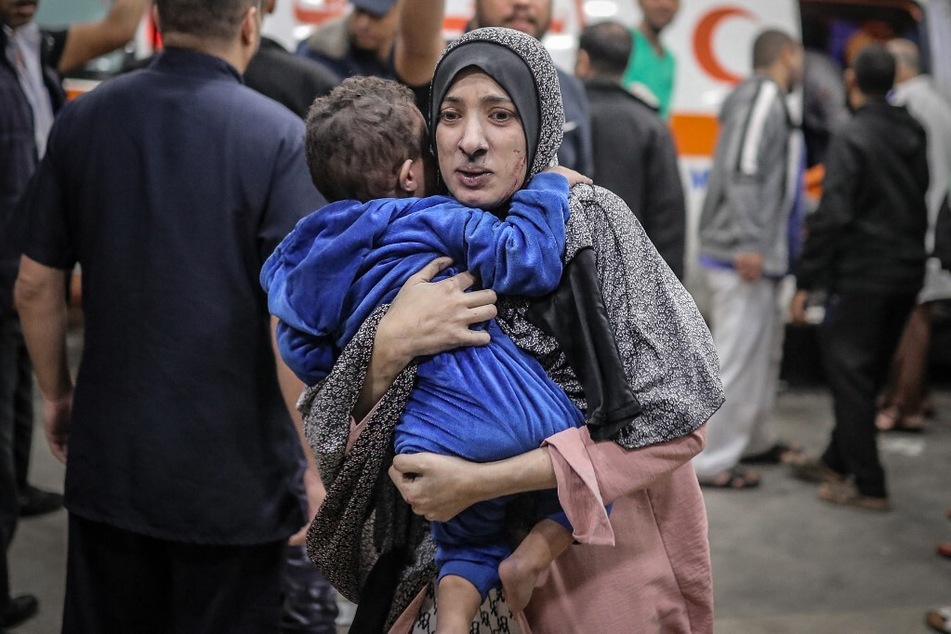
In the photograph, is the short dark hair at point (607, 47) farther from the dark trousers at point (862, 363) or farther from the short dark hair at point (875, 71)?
the dark trousers at point (862, 363)

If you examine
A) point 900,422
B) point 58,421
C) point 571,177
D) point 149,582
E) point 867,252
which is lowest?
point 900,422

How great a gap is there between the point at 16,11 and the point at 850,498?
4202mm

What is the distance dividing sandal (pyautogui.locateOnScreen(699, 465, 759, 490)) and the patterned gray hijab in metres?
3.73

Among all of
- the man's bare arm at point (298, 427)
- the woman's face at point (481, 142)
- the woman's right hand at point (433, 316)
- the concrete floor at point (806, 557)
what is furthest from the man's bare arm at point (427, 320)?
the concrete floor at point (806, 557)

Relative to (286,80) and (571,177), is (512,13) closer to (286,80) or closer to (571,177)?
(286,80)

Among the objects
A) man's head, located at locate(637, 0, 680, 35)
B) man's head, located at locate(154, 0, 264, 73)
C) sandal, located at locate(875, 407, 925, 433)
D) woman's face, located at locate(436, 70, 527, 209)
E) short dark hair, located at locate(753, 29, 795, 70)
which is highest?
man's head, located at locate(637, 0, 680, 35)

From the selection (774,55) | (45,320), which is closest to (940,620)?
(774,55)

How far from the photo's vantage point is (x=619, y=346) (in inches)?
61.9

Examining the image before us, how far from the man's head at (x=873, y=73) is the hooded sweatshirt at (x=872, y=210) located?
7 centimetres

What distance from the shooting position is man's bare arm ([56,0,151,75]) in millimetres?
3689

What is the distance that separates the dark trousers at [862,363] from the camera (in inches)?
190

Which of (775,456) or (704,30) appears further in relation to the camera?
(704,30)

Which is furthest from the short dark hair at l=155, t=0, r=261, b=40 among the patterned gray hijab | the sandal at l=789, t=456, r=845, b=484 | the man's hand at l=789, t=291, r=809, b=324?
the sandal at l=789, t=456, r=845, b=484

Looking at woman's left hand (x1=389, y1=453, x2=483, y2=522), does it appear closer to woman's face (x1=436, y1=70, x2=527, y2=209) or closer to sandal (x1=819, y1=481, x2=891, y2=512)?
woman's face (x1=436, y1=70, x2=527, y2=209)
